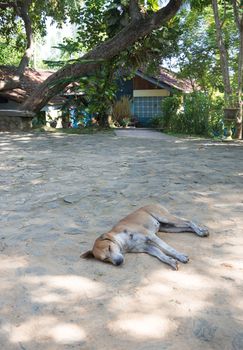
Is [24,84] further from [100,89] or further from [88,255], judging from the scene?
[88,255]

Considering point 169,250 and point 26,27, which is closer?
point 169,250

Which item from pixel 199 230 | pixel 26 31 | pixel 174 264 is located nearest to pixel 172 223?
pixel 199 230

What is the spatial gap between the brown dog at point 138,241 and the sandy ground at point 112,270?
Answer: 8 cm

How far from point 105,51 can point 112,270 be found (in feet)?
47.1

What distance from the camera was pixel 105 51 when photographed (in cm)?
1655

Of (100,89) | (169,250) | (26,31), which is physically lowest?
(169,250)

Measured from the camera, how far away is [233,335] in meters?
2.52

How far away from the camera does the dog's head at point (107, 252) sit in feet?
11.2

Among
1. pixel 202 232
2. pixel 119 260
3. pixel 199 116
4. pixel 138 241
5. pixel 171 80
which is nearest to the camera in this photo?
pixel 119 260

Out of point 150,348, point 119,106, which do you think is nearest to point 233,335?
point 150,348

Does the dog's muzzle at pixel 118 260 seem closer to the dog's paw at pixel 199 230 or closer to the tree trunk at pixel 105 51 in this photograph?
the dog's paw at pixel 199 230

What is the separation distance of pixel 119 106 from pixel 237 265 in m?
22.6

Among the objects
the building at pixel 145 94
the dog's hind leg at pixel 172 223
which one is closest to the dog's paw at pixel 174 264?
the dog's hind leg at pixel 172 223

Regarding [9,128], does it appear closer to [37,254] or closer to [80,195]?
[80,195]
